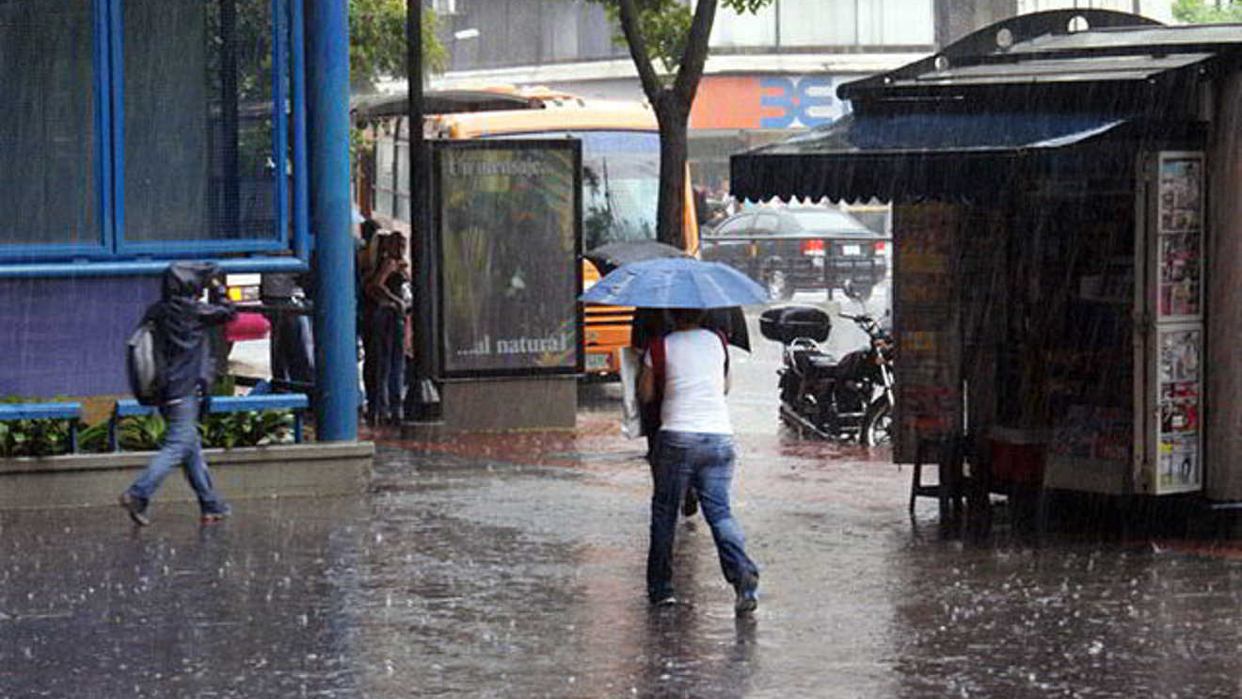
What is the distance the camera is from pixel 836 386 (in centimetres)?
2103

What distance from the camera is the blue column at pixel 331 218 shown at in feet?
51.6

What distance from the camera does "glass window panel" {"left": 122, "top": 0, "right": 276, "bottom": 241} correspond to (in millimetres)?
15602

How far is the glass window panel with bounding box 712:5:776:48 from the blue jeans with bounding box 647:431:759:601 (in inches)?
1841

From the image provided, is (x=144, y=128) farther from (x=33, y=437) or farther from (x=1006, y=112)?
(x=1006, y=112)

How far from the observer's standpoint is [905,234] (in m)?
15.5

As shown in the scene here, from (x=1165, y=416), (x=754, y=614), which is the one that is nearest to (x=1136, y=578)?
(x=1165, y=416)

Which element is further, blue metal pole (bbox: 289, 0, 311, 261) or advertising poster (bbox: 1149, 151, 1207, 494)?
blue metal pole (bbox: 289, 0, 311, 261)

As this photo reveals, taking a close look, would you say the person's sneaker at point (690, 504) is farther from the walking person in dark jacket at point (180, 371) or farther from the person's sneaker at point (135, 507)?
the person's sneaker at point (135, 507)

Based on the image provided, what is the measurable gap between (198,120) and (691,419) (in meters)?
5.53

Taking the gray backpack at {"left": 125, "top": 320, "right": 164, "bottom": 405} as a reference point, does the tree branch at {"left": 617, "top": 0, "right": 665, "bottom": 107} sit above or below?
above

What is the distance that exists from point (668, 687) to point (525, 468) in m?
8.08

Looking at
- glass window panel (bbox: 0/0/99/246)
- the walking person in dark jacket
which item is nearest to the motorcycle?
glass window panel (bbox: 0/0/99/246)

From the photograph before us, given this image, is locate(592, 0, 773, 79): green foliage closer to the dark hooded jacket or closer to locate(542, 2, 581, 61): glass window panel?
the dark hooded jacket

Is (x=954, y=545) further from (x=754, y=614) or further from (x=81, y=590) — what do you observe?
(x=81, y=590)
